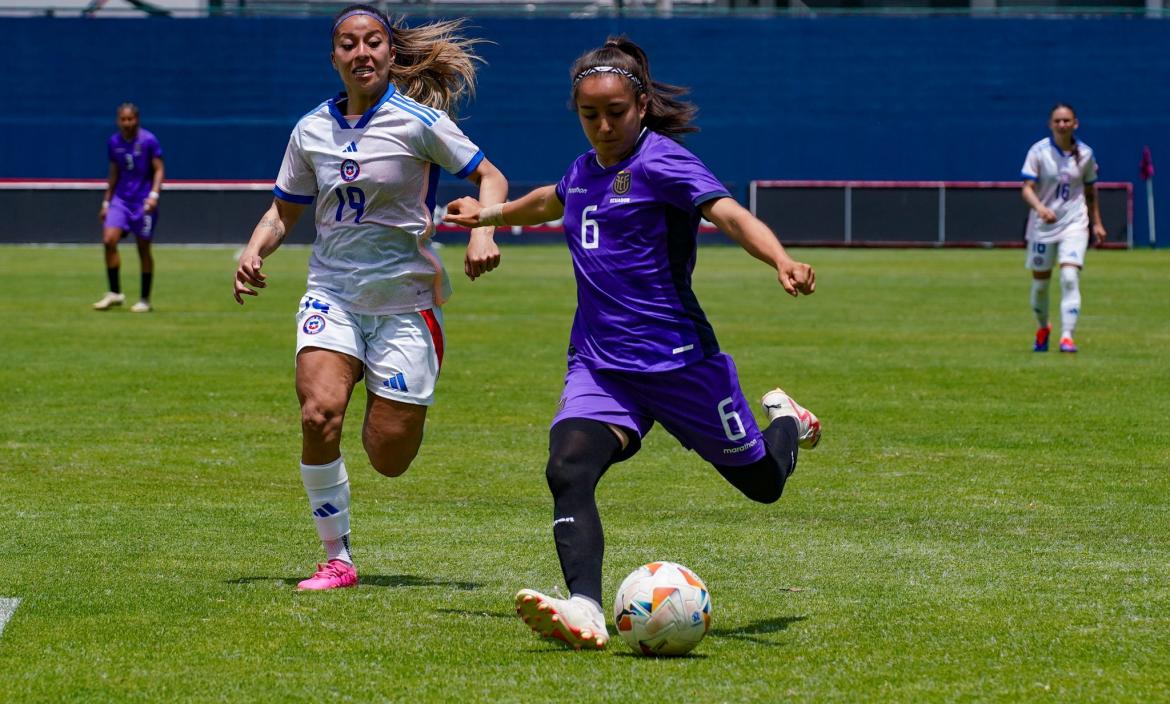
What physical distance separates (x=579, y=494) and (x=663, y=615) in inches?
20.7

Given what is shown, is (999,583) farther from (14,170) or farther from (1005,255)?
(14,170)

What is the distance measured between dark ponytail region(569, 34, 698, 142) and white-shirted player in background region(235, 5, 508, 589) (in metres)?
0.89

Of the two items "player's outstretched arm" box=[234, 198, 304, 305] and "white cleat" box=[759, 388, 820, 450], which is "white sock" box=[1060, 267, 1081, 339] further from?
"player's outstretched arm" box=[234, 198, 304, 305]

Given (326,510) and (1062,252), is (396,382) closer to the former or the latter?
(326,510)

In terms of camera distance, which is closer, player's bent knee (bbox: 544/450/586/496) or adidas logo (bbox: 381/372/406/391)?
player's bent knee (bbox: 544/450/586/496)

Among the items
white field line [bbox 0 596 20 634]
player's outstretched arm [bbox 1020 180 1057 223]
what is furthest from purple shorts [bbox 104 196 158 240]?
white field line [bbox 0 596 20 634]

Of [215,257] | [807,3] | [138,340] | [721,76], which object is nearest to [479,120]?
[721,76]

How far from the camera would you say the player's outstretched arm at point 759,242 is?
210 inches

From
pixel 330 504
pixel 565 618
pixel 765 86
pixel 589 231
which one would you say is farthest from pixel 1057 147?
pixel 765 86

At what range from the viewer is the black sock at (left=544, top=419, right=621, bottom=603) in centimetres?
555

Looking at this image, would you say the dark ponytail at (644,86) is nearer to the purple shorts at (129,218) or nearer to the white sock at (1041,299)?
the white sock at (1041,299)

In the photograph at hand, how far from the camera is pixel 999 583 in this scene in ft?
21.7

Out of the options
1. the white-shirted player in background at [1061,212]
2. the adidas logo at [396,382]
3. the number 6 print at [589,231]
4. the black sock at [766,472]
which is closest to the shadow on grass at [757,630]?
the black sock at [766,472]

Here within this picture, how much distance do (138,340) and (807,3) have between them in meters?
32.1
